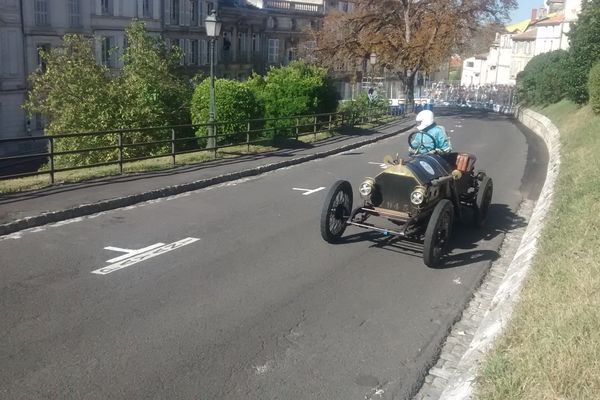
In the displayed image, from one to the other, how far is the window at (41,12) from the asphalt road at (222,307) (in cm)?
2799

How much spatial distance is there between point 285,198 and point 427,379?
26.0 feet

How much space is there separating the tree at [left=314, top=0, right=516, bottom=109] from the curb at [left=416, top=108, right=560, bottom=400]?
1460 inches

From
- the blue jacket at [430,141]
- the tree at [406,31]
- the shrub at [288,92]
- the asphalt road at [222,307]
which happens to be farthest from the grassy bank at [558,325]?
the tree at [406,31]

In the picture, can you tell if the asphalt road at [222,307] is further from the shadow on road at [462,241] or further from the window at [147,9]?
the window at [147,9]

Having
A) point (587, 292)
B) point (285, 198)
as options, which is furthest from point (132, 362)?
point (285, 198)

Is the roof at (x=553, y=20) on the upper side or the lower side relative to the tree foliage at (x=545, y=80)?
upper

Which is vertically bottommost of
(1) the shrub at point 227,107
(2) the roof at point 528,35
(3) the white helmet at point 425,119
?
(1) the shrub at point 227,107

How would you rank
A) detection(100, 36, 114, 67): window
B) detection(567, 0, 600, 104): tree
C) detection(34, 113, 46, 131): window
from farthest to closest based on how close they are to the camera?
detection(100, 36, 114, 67): window, detection(34, 113, 46, 131): window, detection(567, 0, 600, 104): tree

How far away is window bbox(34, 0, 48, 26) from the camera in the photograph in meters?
35.3

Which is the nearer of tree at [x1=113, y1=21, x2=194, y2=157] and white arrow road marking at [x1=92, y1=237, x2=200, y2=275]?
white arrow road marking at [x1=92, y1=237, x2=200, y2=275]

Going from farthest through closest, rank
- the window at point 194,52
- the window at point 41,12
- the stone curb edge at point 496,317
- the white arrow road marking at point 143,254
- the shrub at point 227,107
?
the window at point 194,52, the window at point 41,12, the shrub at point 227,107, the white arrow road marking at point 143,254, the stone curb edge at point 496,317

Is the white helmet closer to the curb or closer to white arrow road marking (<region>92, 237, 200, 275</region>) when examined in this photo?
the curb

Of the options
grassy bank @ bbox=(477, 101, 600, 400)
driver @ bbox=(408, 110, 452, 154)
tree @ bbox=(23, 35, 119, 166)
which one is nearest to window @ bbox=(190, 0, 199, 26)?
tree @ bbox=(23, 35, 119, 166)

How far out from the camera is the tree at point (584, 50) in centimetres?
2684
